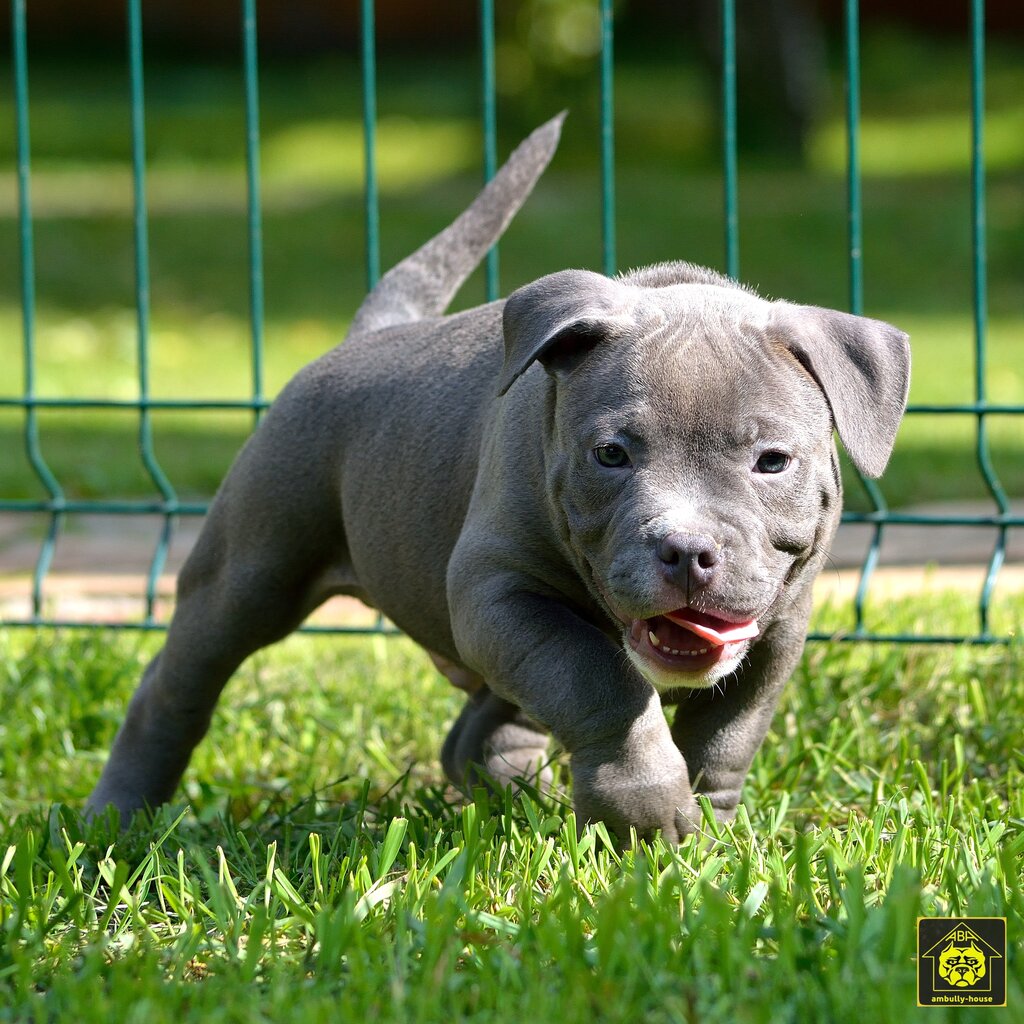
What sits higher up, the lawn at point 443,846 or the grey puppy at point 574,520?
the grey puppy at point 574,520

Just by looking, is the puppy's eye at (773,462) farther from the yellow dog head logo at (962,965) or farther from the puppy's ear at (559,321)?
the yellow dog head logo at (962,965)

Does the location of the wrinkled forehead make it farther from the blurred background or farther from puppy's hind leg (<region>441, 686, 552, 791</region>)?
the blurred background

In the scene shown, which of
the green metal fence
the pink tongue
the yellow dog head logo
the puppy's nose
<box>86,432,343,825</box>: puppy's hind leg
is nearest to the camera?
the yellow dog head logo

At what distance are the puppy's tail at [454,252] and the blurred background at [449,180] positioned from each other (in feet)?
10.1

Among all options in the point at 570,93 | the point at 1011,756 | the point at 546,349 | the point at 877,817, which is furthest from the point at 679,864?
the point at 570,93

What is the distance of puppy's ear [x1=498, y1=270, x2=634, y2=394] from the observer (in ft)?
9.87

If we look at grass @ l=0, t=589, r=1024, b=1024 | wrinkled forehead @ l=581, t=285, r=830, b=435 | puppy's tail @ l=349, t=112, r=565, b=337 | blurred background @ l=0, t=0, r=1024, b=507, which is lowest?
grass @ l=0, t=589, r=1024, b=1024

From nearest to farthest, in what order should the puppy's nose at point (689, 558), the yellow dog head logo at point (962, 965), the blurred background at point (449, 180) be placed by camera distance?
the yellow dog head logo at point (962, 965)
the puppy's nose at point (689, 558)
the blurred background at point (449, 180)

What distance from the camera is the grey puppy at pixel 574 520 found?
286 cm

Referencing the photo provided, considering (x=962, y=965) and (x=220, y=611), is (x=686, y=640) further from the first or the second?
(x=220, y=611)

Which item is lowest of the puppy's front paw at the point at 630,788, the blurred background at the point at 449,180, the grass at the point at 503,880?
the grass at the point at 503,880

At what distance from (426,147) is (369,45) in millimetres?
13651

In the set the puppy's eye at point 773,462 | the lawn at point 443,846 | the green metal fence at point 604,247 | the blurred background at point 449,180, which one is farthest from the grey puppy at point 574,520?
the blurred background at point 449,180

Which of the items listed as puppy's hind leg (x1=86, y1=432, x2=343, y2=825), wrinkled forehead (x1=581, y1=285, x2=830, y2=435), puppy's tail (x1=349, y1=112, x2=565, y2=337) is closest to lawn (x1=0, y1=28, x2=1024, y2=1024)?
puppy's hind leg (x1=86, y1=432, x2=343, y2=825)
